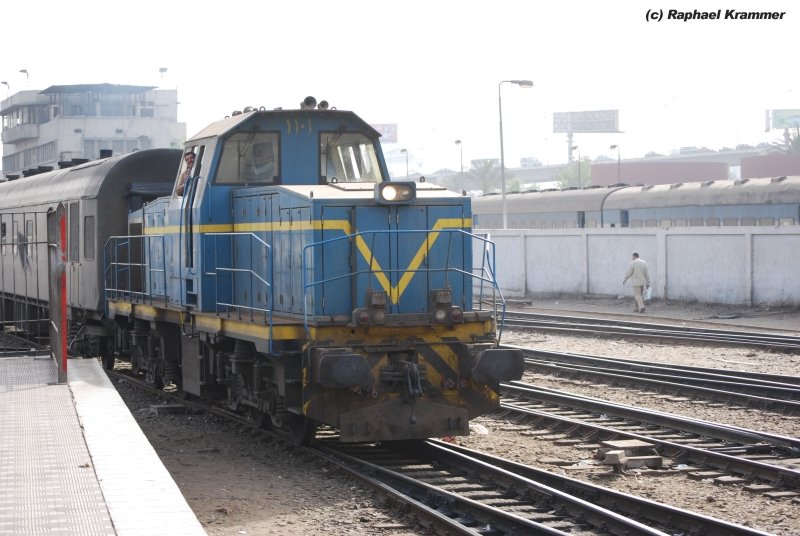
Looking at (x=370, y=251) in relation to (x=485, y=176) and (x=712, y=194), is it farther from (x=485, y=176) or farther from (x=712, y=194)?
(x=485, y=176)

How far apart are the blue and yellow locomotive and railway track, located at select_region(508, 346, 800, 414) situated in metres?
4.56

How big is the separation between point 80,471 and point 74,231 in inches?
428

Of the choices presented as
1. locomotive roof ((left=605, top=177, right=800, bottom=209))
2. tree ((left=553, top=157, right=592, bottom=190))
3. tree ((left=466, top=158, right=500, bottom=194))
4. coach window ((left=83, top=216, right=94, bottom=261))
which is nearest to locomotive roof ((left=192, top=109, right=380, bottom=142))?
coach window ((left=83, top=216, right=94, bottom=261))

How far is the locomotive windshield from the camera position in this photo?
11.6 m

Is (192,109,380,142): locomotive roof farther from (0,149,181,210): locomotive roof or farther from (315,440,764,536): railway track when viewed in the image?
(0,149,181,210): locomotive roof

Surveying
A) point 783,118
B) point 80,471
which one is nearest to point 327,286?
point 80,471

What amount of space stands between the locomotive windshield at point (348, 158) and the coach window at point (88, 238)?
20.2 feet

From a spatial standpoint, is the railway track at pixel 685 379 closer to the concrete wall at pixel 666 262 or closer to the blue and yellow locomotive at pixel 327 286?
the blue and yellow locomotive at pixel 327 286

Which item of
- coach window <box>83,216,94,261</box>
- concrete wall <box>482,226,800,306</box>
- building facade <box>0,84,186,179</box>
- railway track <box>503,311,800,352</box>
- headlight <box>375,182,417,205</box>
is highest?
building facade <box>0,84,186,179</box>

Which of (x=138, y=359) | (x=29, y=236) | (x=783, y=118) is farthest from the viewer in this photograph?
(x=783, y=118)

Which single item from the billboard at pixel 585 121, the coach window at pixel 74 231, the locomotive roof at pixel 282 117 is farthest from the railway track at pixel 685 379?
the billboard at pixel 585 121

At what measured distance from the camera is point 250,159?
11.6 metres

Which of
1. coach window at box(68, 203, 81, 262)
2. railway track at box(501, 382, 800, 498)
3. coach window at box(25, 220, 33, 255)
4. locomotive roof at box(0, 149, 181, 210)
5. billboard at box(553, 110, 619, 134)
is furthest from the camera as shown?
billboard at box(553, 110, 619, 134)

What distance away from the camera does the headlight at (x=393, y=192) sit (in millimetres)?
9930
